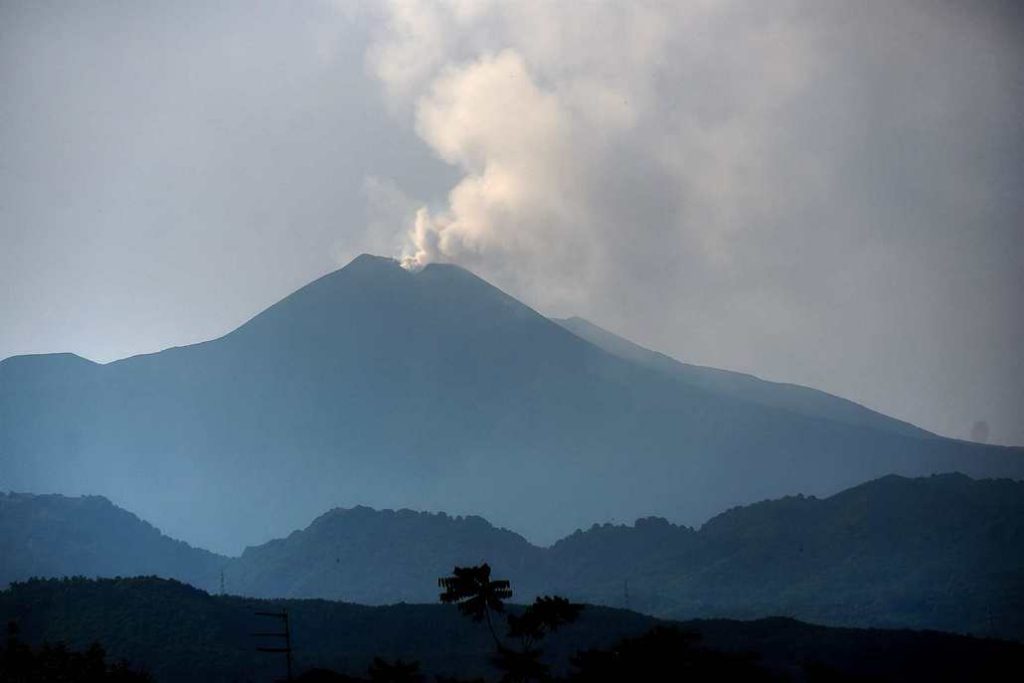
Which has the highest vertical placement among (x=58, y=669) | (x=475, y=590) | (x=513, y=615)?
(x=475, y=590)

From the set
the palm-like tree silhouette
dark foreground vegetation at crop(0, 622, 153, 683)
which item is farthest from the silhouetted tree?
dark foreground vegetation at crop(0, 622, 153, 683)

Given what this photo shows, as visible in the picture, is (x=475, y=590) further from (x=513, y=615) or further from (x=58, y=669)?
(x=58, y=669)

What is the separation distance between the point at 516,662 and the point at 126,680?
41847 millimetres

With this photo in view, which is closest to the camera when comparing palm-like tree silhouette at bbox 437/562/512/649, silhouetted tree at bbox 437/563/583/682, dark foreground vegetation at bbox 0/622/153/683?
silhouetted tree at bbox 437/563/583/682

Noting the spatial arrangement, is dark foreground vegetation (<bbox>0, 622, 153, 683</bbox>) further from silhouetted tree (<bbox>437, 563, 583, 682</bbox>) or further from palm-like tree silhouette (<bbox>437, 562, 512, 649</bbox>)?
silhouetted tree (<bbox>437, 563, 583, 682</bbox>)

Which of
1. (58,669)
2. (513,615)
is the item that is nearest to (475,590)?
(513,615)

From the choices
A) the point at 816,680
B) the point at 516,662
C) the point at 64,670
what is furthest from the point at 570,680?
the point at 64,670

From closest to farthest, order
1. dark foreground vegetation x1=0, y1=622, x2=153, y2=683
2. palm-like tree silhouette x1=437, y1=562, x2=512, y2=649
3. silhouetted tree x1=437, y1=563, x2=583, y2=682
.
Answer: silhouetted tree x1=437, y1=563, x2=583, y2=682, palm-like tree silhouette x1=437, y1=562, x2=512, y2=649, dark foreground vegetation x1=0, y1=622, x2=153, y2=683

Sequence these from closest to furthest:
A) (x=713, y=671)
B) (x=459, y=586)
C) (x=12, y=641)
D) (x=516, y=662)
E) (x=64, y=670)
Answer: (x=713, y=671)
(x=516, y=662)
(x=459, y=586)
(x=64, y=670)
(x=12, y=641)

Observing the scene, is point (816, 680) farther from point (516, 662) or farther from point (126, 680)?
point (126, 680)

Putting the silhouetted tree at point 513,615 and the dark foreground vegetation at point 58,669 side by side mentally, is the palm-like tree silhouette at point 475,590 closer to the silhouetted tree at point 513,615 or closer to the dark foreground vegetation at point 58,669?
the silhouetted tree at point 513,615

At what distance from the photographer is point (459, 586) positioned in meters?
78.9

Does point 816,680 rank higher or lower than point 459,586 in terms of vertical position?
lower

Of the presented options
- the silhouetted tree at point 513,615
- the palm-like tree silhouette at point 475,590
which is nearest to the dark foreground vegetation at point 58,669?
the palm-like tree silhouette at point 475,590
